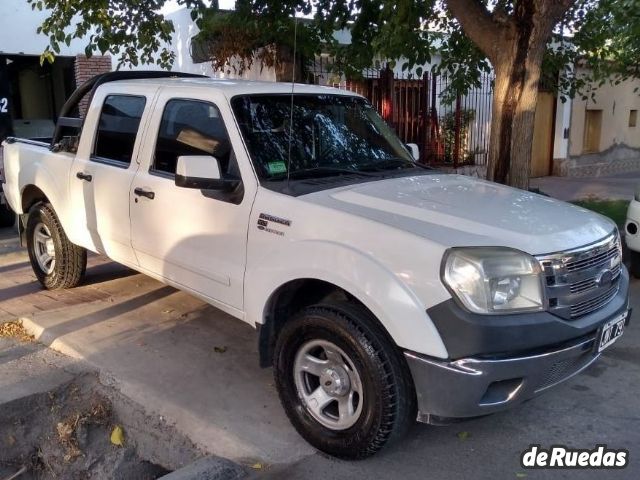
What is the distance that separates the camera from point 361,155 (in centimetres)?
424

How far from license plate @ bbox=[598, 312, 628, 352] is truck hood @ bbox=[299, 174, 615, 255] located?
0.44 m

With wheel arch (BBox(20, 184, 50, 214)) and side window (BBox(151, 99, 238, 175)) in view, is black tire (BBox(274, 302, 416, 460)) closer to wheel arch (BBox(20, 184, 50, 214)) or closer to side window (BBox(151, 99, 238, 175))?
side window (BBox(151, 99, 238, 175))

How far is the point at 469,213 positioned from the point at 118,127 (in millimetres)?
2938

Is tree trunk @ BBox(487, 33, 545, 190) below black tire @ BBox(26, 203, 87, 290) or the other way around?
the other way around

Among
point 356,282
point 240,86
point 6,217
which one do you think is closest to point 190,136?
point 240,86

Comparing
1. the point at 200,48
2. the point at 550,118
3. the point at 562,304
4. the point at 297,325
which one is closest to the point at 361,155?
the point at 297,325

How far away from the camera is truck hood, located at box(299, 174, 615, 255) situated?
295 cm

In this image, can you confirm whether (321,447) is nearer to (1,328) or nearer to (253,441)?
(253,441)

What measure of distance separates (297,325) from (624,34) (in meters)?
8.75

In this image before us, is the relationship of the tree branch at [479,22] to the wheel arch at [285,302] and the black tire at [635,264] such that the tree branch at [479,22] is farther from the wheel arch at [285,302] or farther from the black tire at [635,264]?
the wheel arch at [285,302]

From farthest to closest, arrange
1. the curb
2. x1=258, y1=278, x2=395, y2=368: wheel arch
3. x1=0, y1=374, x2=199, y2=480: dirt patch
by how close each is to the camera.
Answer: x1=0, y1=374, x2=199, y2=480: dirt patch < x1=258, y1=278, x2=395, y2=368: wheel arch < the curb

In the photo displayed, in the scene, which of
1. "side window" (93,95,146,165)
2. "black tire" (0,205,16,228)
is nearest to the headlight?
"side window" (93,95,146,165)

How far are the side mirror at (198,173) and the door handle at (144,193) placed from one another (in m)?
0.81

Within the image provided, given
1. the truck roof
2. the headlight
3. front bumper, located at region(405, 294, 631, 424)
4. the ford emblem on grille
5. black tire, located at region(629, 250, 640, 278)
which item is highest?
the truck roof
